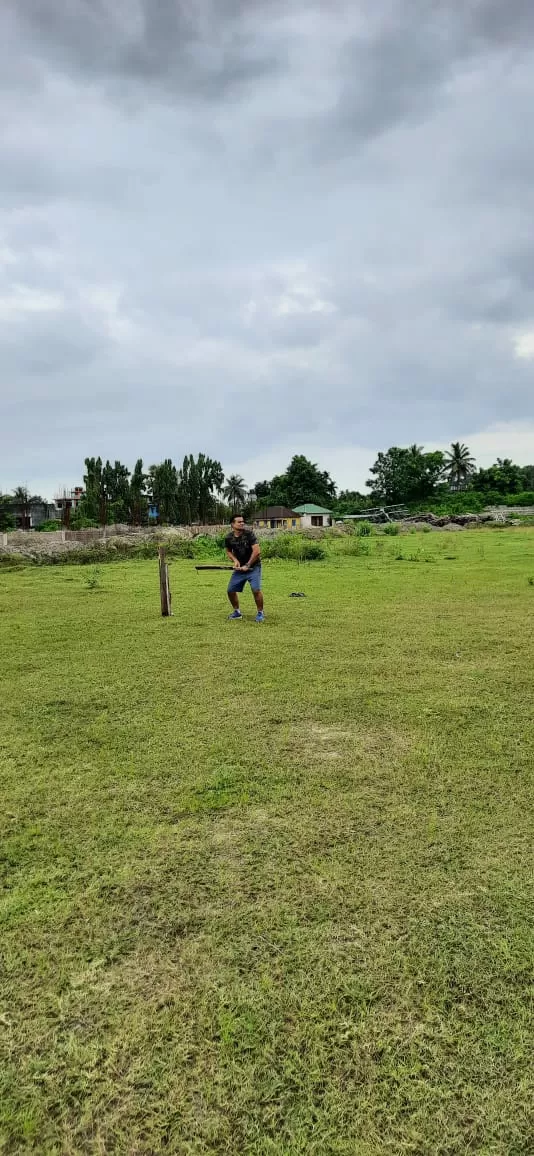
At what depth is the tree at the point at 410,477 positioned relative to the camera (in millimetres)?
72188

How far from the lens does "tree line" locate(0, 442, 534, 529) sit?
56094 millimetres

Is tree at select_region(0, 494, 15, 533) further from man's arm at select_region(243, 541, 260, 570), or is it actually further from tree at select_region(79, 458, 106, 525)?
man's arm at select_region(243, 541, 260, 570)

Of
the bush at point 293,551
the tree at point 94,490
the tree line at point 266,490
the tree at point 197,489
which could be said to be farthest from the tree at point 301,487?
the bush at point 293,551

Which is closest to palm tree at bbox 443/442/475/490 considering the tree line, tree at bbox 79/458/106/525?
the tree line

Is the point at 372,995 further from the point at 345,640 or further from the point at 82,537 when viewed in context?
the point at 82,537

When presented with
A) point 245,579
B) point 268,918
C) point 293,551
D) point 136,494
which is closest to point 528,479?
point 136,494

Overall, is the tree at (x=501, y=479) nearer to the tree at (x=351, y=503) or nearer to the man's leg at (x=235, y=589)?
the tree at (x=351, y=503)

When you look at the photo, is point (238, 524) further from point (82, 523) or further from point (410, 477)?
point (410, 477)

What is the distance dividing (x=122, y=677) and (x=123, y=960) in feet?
12.5

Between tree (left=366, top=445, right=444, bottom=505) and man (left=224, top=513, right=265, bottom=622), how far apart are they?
65.2 meters

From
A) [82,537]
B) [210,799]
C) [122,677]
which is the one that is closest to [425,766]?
[210,799]

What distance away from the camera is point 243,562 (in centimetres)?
909

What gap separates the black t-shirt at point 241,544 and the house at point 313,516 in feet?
160

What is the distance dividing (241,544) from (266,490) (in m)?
79.3
